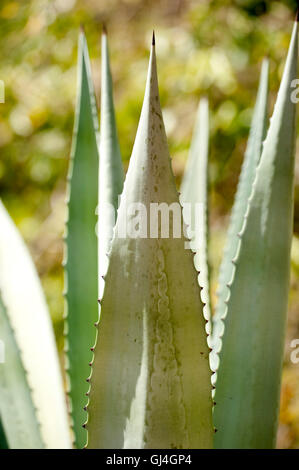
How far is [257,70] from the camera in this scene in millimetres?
1709

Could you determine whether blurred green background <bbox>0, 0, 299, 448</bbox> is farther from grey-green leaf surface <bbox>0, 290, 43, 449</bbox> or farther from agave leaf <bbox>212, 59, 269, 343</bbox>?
grey-green leaf surface <bbox>0, 290, 43, 449</bbox>

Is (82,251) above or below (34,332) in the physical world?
above

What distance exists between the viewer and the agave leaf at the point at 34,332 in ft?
2.59

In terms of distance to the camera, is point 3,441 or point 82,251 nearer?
point 3,441

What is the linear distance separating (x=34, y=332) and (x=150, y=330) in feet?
1.13

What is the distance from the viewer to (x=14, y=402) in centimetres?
74

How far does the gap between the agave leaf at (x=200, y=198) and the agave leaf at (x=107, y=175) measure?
0.13m

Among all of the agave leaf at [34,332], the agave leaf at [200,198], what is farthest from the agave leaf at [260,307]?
the agave leaf at [34,332]

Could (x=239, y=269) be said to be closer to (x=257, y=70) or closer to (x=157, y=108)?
(x=157, y=108)

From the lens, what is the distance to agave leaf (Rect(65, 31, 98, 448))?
79 cm

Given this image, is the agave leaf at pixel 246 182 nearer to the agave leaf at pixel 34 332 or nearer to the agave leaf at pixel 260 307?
the agave leaf at pixel 260 307

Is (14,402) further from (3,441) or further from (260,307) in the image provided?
(260,307)

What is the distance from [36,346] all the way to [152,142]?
1.41ft

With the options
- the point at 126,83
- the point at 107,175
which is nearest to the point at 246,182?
the point at 107,175
